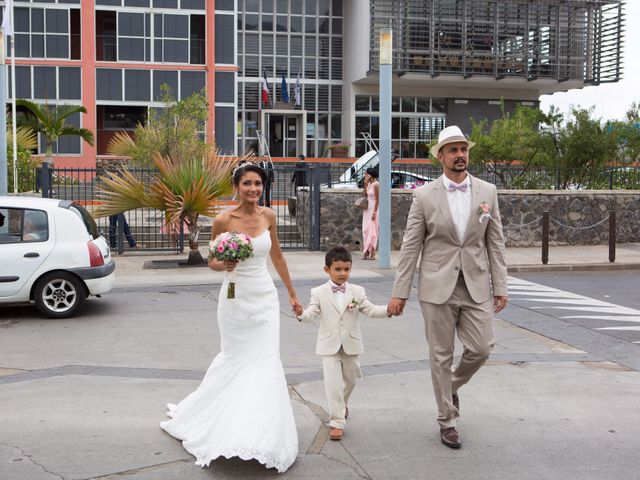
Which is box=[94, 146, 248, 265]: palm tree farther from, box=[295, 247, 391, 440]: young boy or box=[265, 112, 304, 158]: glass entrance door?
box=[265, 112, 304, 158]: glass entrance door

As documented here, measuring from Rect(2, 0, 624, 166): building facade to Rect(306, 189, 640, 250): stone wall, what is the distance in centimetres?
1895

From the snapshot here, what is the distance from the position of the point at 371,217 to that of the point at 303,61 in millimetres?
29433

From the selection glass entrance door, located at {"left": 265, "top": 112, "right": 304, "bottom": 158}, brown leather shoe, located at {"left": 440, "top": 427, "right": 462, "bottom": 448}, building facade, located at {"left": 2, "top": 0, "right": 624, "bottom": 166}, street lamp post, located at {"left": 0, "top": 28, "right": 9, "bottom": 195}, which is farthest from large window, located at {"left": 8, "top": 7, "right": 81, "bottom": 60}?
brown leather shoe, located at {"left": 440, "top": 427, "right": 462, "bottom": 448}

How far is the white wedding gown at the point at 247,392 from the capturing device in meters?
4.78

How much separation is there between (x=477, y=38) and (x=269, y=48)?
11.0 m

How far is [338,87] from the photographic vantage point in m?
45.0

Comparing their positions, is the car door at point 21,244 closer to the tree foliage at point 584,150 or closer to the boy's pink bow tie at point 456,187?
the boy's pink bow tie at point 456,187

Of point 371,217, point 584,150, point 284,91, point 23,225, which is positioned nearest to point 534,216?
point 584,150

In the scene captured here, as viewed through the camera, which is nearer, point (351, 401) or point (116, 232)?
point (351, 401)

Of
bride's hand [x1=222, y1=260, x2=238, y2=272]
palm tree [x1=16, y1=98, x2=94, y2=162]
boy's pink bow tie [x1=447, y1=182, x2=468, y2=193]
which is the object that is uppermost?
palm tree [x1=16, y1=98, x2=94, y2=162]

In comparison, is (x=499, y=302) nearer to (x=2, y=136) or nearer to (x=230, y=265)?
(x=230, y=265)

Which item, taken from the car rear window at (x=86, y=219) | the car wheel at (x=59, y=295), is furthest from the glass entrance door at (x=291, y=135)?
the car wheel at (x=59, y=295)

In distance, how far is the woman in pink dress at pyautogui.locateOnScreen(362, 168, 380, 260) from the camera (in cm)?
1662

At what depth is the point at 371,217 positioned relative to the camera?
16.6 metres
